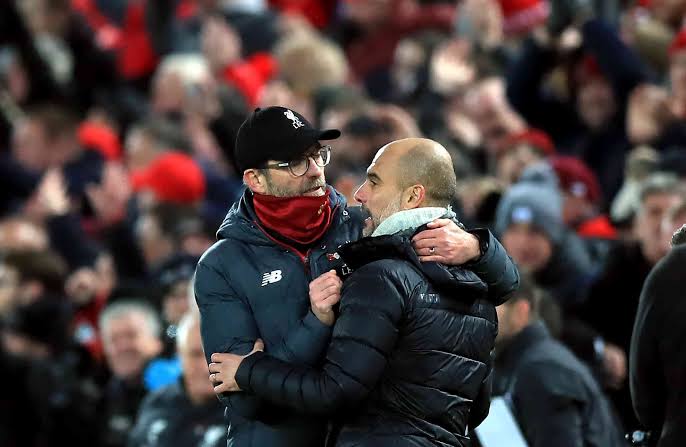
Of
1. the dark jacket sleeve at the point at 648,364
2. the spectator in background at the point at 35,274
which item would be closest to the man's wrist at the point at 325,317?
the dark jacket sleeve at the point at 648,364

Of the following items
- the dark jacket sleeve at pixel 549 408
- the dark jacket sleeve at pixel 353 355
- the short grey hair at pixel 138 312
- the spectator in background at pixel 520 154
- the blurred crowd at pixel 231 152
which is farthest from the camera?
the spectator in background at pixel 520 154

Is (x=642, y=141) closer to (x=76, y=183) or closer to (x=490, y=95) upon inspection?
(x=490, y=95)

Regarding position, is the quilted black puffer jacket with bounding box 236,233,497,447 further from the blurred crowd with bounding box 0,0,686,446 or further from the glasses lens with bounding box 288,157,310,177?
the blurred crowd with bounding box 0,0,686,446

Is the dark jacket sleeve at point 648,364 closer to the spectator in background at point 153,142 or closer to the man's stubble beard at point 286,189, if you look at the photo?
the man's stubble beard at point 286,189

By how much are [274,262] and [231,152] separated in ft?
20.9

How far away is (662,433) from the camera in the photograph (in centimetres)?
491

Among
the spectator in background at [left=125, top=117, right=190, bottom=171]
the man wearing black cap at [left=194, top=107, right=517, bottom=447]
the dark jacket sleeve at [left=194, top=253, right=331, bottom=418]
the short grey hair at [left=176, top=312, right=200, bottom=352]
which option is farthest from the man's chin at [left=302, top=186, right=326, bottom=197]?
the spectator in background at [left=125, top=117, right=190, bottom=171]

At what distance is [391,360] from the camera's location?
475 centimetres

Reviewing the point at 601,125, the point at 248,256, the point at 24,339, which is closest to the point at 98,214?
the point at 24,339

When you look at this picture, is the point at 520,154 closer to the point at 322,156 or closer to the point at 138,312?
the point at 138,312

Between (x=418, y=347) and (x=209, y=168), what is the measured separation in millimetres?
6133

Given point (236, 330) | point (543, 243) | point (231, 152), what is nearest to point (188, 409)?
point (543, 243)

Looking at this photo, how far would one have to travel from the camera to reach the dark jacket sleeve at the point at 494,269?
16.2 feet

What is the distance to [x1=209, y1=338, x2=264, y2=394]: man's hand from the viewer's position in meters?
4.86
